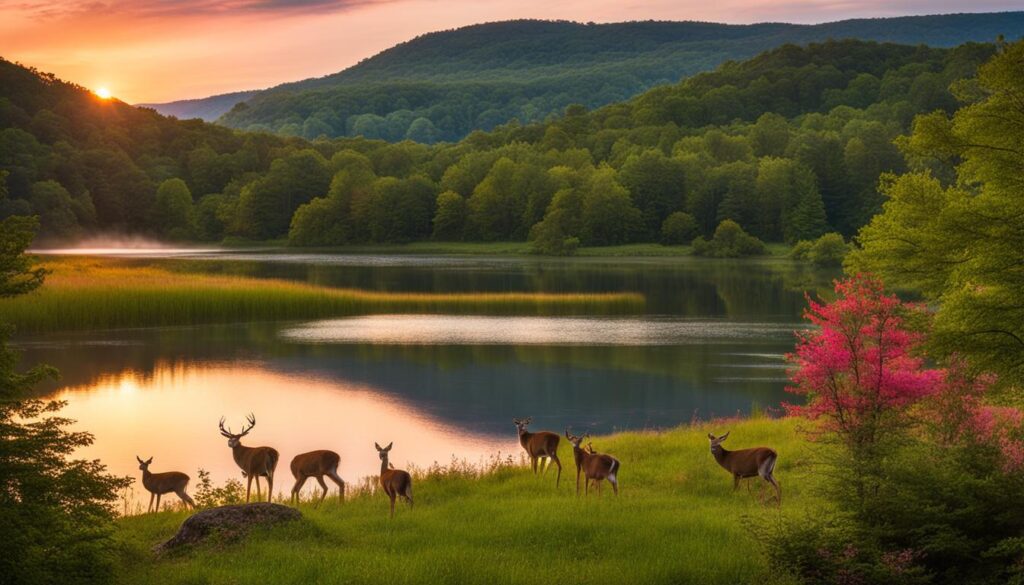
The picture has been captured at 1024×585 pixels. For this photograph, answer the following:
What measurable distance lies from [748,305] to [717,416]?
40.5 meters

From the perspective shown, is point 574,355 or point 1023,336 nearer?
point 1023,336

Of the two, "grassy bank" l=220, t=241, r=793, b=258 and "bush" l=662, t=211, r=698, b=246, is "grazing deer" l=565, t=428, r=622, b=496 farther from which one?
"bush" l=662, t=211, r=698, b=246

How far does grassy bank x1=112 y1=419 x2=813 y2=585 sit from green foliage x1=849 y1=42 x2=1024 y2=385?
3.82 metres

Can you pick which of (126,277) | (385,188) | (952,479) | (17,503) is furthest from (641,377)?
(385,188)

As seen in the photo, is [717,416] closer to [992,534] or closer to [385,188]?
[992,534]

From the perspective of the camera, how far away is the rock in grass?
1452cm

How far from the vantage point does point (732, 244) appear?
137125 millimetres

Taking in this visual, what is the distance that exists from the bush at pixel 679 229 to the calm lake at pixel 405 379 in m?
77.6

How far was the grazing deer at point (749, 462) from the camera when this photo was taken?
57.8ft

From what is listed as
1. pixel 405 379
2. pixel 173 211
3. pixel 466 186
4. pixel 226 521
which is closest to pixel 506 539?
pixel 226 521

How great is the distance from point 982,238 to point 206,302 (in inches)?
1925

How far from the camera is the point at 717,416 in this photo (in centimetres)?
3409

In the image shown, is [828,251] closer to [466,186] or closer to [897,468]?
[466,186]

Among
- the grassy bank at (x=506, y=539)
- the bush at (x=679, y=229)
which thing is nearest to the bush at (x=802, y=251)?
the bush at (x=679, y=229)
